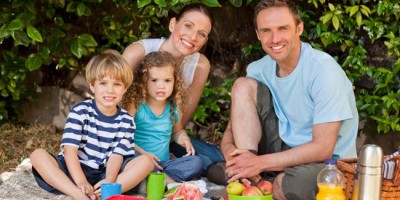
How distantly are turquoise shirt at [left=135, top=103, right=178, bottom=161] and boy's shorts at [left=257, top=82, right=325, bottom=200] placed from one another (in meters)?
0.50

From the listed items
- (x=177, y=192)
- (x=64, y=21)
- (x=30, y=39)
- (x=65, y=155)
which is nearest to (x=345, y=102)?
(x=177, y=192)

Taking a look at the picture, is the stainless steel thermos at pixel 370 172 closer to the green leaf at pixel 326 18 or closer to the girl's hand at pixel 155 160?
the girl's hand at pixel 155 160

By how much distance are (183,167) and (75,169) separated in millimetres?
614

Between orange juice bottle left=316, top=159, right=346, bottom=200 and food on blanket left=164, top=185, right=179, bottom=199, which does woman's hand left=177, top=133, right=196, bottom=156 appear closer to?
food on blanket left=164, top=185, right=179, bottom=199

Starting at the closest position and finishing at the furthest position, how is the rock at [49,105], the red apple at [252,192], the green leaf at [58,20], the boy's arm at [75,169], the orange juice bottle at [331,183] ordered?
the orange juice bottle at [331,183], the red apple at [252,192], the boy's arm at [75,169], the green leaf at [58,20], the rock at [49,105]

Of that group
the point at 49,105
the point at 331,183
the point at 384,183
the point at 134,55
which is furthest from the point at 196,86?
the point at 49,105

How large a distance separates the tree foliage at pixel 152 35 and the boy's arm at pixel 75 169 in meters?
0.88

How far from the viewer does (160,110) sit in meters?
3.82

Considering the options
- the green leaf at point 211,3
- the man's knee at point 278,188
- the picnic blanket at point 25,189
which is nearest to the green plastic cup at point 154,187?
the picnic blanket at point 25,189

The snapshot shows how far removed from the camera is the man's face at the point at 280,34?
3490 mm

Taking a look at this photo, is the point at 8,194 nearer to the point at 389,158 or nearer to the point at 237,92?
the point at 237,92

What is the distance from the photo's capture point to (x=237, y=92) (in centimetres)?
367

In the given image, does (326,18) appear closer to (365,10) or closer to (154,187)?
(365,10)

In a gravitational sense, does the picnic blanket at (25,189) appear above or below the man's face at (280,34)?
below
